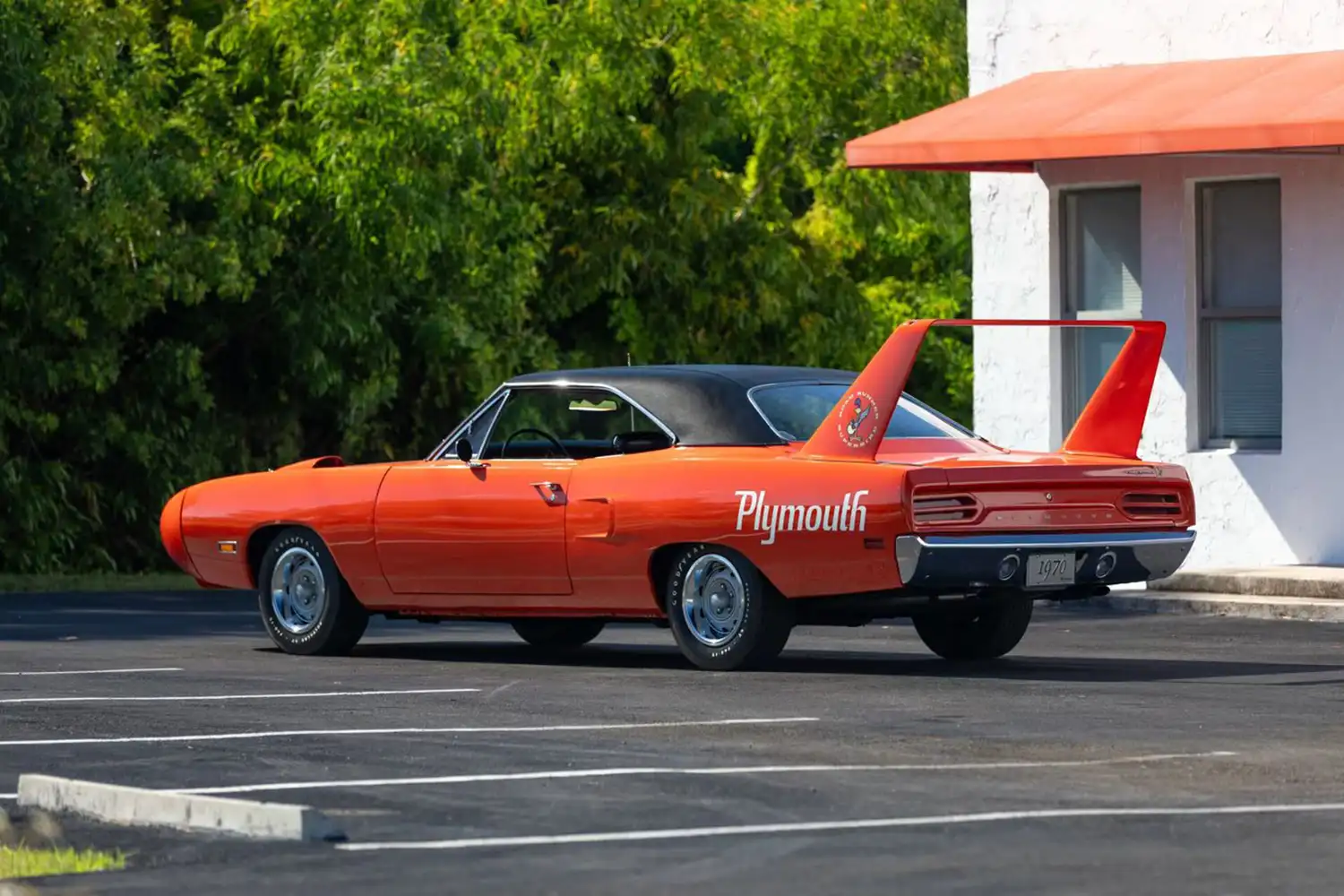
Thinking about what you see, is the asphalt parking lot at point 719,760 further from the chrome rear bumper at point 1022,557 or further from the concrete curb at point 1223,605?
the concrete curb at point 1223,605

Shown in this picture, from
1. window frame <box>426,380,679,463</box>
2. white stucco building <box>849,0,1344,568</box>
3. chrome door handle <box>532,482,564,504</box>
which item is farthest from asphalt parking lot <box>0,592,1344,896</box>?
white stucco building <box>849,0,1344,568</box>

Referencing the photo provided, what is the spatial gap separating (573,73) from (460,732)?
74.4 feet

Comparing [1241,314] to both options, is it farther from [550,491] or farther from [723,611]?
[723,611]

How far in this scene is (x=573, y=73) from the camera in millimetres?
32969

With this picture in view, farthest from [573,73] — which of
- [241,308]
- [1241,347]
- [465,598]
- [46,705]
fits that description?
[46,705]

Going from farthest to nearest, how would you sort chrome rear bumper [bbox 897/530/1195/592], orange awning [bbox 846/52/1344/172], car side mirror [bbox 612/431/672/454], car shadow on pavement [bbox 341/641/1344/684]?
orange awning [bbox 846/52/1344/172], car side mirror [bbox 612/431/672/454], car shadow on pavement [bbox 341/641/1344/684], chrome rear bumper [bbox 897/530/1195/592]

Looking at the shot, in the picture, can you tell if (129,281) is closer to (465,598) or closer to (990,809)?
(465,598)

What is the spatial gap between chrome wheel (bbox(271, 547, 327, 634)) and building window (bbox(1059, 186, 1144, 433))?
7.66 meters

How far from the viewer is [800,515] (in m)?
12.9

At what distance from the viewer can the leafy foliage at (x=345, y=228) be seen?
2577cm

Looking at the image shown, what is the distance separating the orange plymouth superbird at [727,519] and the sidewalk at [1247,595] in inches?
149

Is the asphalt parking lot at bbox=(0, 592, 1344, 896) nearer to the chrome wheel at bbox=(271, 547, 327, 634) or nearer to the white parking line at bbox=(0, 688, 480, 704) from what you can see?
the white parking line at bbox=(0, 688, 480, 704)

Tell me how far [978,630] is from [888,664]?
1.55ft

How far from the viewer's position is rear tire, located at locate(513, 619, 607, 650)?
15555 mm
